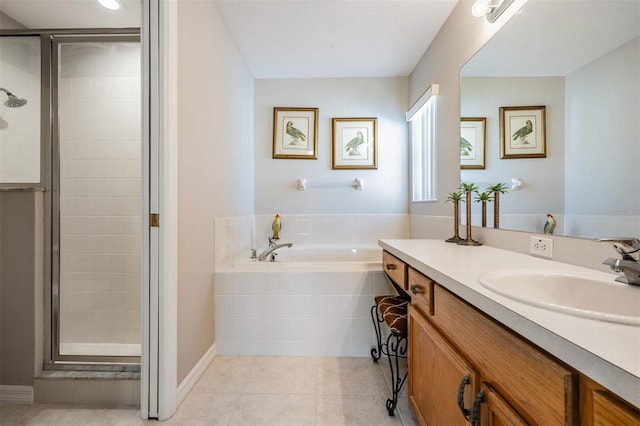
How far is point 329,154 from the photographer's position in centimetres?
295

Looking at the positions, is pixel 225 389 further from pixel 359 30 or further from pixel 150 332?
pixel 359 30

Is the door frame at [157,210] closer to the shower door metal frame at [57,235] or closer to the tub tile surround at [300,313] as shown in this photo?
the shower door metal frame at [57,235]

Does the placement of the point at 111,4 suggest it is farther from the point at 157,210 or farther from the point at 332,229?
the point at 332,229

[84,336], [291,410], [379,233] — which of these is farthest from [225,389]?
[379,233]

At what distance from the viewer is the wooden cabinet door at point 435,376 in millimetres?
775

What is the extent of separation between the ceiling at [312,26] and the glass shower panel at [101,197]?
0.78 feet

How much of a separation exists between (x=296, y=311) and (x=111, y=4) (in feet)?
7.32

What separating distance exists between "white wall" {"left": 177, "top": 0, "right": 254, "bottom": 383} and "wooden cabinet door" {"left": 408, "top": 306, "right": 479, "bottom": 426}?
1189 mm

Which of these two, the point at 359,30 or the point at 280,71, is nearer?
the point at 359,30

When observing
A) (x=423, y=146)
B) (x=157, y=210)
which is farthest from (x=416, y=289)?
(x=423, y=146)

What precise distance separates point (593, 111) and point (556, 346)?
945mm

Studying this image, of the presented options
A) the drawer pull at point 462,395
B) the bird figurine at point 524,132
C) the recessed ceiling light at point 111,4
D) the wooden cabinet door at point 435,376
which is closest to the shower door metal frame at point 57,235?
the recessed ceiling light at point 111,4

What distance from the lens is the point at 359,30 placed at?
6.97ft

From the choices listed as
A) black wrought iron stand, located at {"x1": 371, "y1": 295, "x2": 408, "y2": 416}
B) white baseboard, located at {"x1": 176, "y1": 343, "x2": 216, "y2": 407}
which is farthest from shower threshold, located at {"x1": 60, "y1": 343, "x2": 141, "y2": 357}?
black wrought iron stand, located at {"x1": 371, "y1": 295, "x2": 408, "y2": 416}
